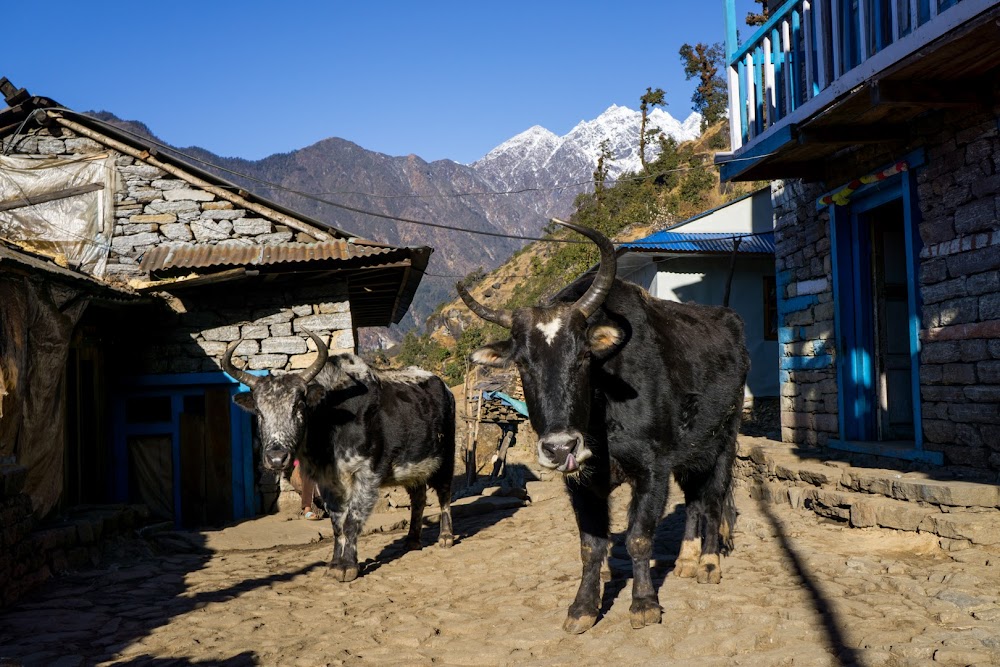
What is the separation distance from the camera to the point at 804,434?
10000mm

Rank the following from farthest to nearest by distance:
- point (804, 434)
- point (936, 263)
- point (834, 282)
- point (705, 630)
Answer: point (804, 434) < point (834, 282) < point (936, 263) < point (705, 630)

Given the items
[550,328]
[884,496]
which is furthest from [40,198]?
[884,496]

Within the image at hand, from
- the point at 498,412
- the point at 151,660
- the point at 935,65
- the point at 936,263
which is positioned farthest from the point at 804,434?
the point at 498,412

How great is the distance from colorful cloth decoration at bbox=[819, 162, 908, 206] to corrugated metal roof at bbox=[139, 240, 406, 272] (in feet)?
16.4

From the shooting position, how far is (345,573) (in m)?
6.93

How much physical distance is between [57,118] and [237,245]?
312 centimetres

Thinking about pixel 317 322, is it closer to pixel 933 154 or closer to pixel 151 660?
pixel 151 660

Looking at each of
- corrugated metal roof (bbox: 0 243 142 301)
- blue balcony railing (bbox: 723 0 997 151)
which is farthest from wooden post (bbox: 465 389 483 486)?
blue balcony railing (bbox: 723 0 997 151)

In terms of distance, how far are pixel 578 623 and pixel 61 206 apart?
9778mm

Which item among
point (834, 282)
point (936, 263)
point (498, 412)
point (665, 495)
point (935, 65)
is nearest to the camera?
point (665, 495)

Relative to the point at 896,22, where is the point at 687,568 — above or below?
below

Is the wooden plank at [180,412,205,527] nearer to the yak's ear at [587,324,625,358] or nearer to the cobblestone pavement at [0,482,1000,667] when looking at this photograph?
the cobblestone pavement at [0,482,1000,667]

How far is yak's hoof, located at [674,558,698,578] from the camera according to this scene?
5695mm

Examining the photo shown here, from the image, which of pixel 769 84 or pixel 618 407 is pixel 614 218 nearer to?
pixel 769 84
